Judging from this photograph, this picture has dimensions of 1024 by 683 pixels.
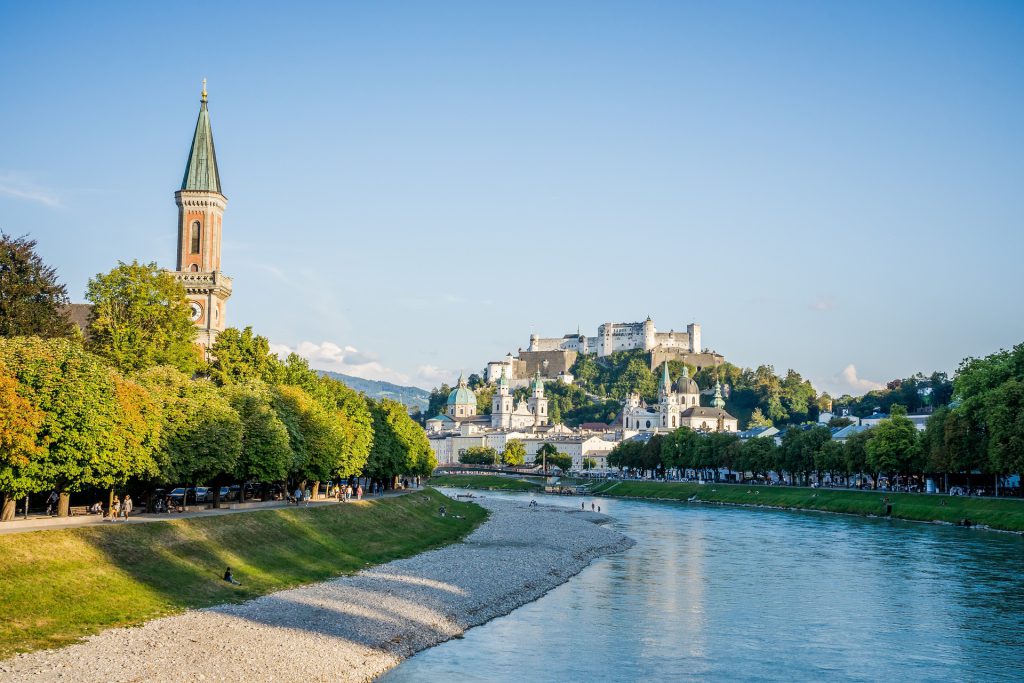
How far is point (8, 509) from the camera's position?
49000mm

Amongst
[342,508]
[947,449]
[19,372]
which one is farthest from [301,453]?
[947,449]

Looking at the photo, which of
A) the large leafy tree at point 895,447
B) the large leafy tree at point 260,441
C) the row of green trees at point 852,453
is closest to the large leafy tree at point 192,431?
the large leafy tree at point 260,441

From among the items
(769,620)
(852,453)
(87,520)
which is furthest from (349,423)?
(852,453)

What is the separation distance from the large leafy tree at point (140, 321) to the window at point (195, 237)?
68.7ft

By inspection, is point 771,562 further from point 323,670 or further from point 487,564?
point 323,670

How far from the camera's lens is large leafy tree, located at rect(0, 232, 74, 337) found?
65125mm

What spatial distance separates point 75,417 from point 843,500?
287ft

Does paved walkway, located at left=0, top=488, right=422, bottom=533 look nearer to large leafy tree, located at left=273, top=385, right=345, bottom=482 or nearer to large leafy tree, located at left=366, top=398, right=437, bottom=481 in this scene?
large leafy tree, located at left=273, top=385, right=345, bottom=482

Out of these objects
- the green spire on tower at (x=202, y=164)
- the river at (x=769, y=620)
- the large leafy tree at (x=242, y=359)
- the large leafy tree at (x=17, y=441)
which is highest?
the green spire on tower at (x=202, y=164)

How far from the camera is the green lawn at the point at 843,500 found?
91188mm

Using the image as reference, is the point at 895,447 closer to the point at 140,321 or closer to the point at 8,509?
the point at 140,321

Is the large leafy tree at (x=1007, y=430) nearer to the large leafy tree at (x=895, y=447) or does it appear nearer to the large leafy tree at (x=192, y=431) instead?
the large leafy tree at (x=895, y=447)

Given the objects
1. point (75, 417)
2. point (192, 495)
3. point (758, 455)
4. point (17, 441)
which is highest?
point (75, 417)

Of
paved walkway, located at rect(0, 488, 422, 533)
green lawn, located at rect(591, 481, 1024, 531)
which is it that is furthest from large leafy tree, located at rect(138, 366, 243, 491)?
green lawn, located at rect(591, 481, 1024, 531)
